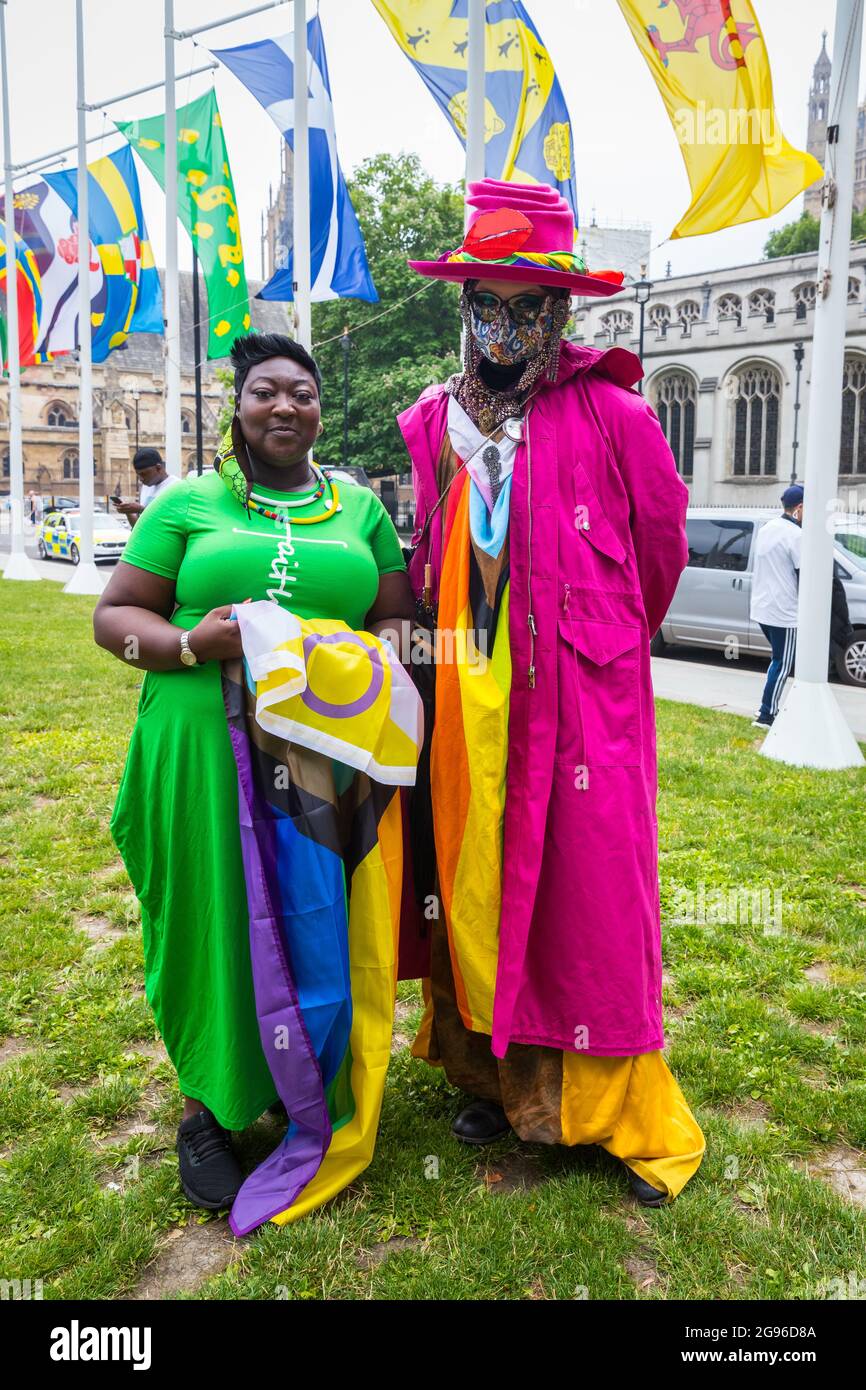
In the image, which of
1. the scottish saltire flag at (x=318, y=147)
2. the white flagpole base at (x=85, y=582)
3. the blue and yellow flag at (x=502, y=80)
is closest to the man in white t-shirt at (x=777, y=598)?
the blue and yellow flag at (x=502, y=80)

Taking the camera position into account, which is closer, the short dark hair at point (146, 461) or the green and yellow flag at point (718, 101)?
the green and yellow flag at point (718, 101)

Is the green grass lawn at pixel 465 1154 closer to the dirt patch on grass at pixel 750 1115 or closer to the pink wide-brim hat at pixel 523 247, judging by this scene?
the dirt patch on grass at pixel 750 1115

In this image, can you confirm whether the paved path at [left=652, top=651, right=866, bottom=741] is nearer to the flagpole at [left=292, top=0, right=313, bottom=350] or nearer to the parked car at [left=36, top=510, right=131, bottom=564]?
the flagpole at [left=292, top=0, right=313, bottom=350]

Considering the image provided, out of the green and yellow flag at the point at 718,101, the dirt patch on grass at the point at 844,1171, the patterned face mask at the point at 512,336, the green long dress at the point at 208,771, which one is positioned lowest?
the dirt patch on grass at the point at 844,1171

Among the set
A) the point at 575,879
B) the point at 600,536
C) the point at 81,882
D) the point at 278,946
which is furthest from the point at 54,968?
the point at 600,536

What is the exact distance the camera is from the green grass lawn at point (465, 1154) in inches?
96.6

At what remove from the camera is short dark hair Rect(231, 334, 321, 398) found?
2.68 metres

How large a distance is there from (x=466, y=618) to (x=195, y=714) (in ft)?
2.37

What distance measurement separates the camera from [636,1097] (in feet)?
9.18

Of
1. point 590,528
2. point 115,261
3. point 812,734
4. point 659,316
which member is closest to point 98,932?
point 590,528

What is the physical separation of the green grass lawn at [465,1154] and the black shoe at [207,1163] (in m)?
0.05

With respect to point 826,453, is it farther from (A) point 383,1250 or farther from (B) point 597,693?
(A) point 383,1250

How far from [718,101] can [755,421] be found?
45431 millimetres

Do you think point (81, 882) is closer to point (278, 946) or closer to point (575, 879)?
point (278, 946)
